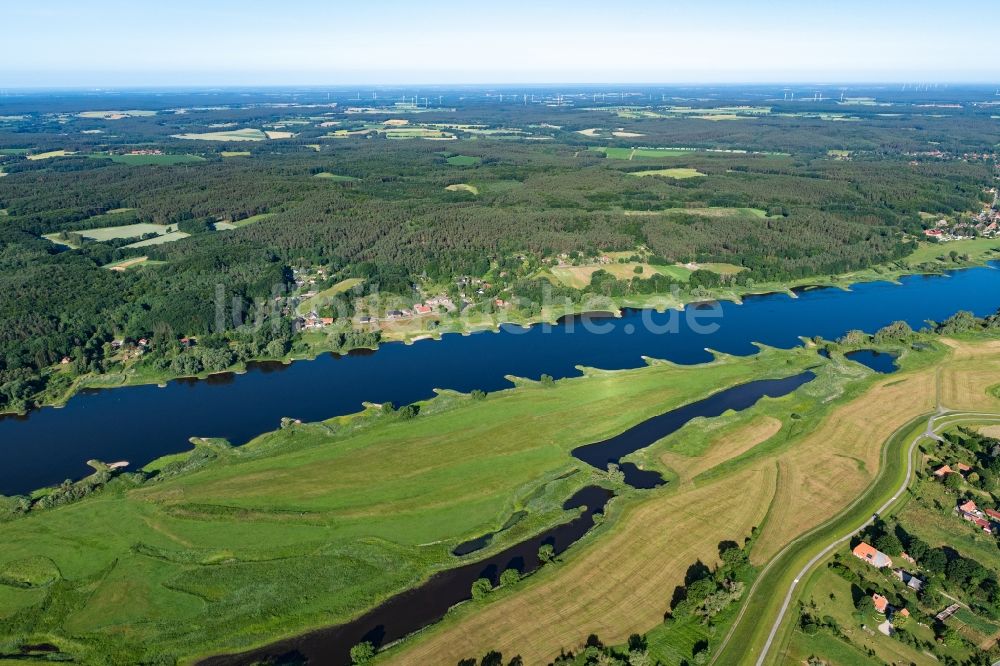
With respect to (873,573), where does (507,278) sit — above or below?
above

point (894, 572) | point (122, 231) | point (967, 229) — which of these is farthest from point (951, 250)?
point (122, 231)

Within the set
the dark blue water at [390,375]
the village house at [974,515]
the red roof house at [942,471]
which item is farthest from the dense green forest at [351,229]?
the village house at [974,515]

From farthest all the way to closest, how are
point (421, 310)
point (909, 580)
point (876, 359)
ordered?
point (421, 310)
point (876, 359)
point (909, 580)

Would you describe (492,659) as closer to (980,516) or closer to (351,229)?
(980,516)

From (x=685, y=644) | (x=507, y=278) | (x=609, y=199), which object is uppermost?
(x=609, y=199)

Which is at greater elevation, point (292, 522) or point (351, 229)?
point (351, 229)

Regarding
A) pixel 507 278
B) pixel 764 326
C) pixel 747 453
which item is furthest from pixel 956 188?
pixel 747 453

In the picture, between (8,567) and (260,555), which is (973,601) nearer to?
(260,555)

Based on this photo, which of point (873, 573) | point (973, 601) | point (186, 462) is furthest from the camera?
point (186, 462)
